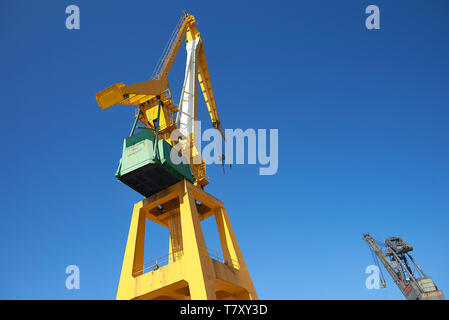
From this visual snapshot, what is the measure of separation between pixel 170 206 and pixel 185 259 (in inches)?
214

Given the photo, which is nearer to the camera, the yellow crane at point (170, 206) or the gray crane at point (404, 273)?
the yellow crane at point (170, 206)

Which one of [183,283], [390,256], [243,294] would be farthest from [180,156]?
[390,256]

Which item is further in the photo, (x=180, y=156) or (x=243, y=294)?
(x=180, y=156)

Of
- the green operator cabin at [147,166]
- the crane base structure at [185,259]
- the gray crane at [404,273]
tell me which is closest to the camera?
the crane base structure at [185,259]

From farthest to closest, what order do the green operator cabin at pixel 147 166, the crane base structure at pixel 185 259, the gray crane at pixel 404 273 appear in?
1. the gray crane at pixel 404 273
2. the green operator cabin at pixel 147 166
3. the crane base structure at pixel 185 259

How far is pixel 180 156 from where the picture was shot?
21344mm

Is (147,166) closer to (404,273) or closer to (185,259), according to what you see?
(185,259)

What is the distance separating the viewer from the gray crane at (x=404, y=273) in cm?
5028

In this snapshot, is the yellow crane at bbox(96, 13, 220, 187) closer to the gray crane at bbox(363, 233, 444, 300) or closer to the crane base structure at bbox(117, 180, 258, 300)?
the crane base structure at bbox(117, 180, 258, 300)

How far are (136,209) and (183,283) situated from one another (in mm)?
6028

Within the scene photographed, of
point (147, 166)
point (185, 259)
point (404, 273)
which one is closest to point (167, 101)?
point (147, 166)

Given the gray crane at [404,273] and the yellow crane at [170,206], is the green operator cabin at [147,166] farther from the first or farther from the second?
the gray crane at [404,273]

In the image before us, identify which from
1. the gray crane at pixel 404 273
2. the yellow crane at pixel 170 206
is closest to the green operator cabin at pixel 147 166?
the yellow crane at pixel 170 206
